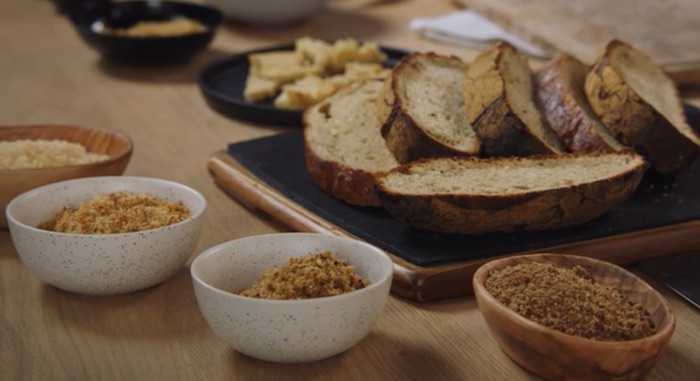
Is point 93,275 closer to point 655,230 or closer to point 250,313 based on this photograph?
point 250,313

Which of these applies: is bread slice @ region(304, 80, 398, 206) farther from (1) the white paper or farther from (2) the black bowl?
(1) the white paper

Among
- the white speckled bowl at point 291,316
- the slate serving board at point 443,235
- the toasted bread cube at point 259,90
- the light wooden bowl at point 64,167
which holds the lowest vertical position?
the toasted bread cube at point 259,90

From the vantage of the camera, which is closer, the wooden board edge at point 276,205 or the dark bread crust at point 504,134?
the wooden board edge at point 276,205

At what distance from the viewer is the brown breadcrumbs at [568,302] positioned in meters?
1.40

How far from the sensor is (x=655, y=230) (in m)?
1.92

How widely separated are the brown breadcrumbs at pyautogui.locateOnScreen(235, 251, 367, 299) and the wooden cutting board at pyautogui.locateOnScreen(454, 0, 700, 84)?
6.42 feet

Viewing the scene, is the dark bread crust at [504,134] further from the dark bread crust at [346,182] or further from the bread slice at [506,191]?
the dark bread crust at [346,182]

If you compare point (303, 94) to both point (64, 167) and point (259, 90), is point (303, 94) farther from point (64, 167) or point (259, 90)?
point (64, 167)

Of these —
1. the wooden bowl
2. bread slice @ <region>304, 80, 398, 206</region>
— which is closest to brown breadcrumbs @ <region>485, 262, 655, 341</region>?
the wooden bowl

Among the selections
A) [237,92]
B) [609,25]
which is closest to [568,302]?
[237,92]

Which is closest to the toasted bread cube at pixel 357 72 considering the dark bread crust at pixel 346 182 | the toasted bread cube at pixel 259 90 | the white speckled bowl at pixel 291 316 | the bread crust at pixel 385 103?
the toasted bread cube at pixel 259 90

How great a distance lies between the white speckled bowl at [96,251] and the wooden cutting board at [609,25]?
6.34 feet

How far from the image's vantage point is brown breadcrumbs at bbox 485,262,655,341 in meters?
1.40

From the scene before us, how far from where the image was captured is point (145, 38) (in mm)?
3232
